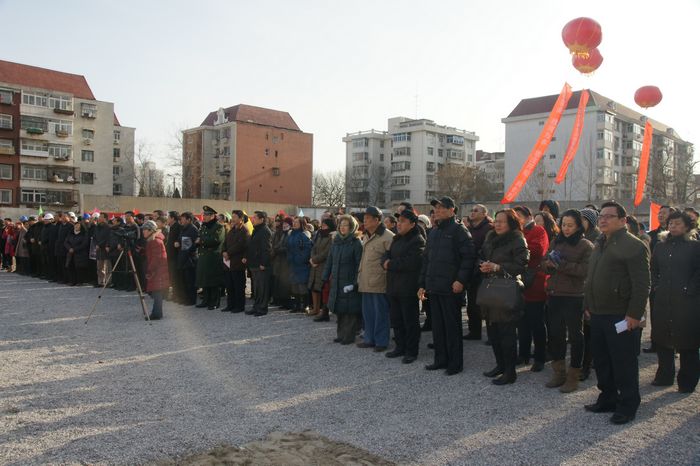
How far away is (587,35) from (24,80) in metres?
62.9

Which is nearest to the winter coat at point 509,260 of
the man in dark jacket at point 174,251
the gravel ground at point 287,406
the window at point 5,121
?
the gravel ground at point 287,406

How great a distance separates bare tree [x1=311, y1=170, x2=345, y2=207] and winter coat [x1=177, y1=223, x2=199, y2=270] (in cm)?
7270

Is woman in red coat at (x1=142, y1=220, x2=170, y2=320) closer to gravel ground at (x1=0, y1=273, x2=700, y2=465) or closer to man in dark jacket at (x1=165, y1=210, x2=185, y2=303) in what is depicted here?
gravel ground at (x1=0, y1=273, x2=700, y2=465)

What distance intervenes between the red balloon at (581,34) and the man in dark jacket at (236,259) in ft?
26.5

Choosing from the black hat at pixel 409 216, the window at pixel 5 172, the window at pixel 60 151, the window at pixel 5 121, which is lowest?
the black hat at pixel 409 216

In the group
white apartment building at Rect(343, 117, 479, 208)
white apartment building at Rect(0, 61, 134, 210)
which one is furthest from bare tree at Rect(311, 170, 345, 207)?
white apartment building at Rect(0, 61, 134, 210)

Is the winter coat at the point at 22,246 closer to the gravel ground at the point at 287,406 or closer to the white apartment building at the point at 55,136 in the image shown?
the gravel ground at the point at 287,406

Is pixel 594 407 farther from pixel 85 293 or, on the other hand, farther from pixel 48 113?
pixel 48 113

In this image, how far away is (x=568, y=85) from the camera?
15.5 meters

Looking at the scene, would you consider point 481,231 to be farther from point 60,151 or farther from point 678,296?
point 60,151

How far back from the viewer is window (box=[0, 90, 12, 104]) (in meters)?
56.3

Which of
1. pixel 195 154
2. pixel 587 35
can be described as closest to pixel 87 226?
pixel 587 35

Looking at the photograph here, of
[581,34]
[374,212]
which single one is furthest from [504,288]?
[581,34]

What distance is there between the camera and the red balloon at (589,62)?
13.9m
